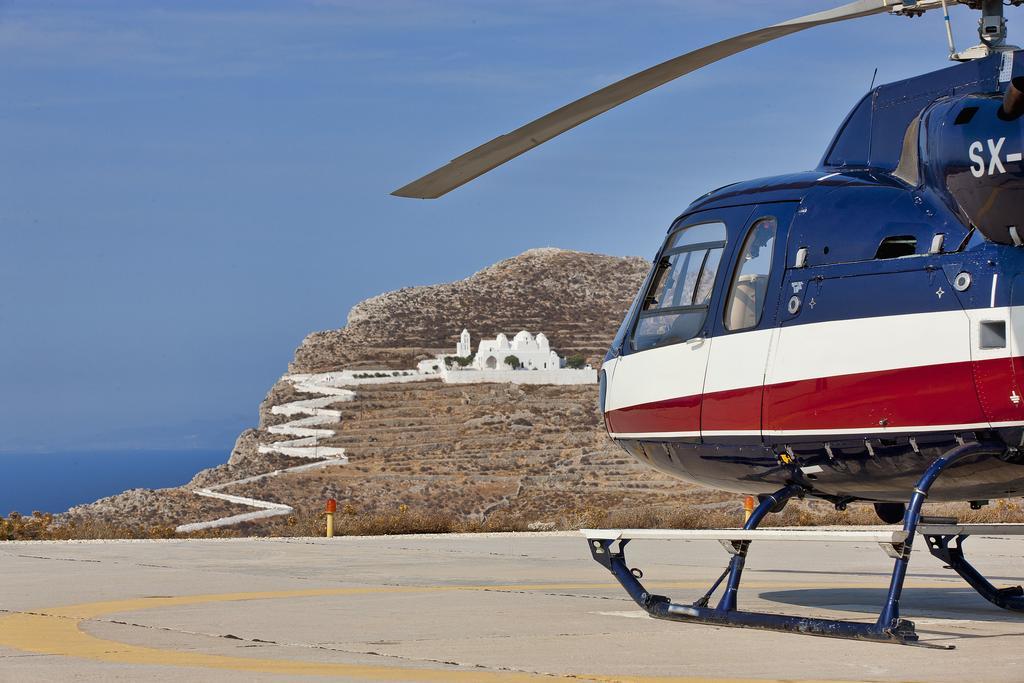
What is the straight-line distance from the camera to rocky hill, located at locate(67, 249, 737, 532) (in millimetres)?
95250

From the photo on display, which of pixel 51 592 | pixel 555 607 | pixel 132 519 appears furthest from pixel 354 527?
pixel 132 519

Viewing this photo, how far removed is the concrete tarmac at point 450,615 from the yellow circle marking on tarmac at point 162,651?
3cm

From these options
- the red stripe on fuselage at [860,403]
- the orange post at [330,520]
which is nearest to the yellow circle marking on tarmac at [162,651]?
the red stripe on fuselage at [860,403]

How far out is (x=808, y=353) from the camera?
10.5 meters

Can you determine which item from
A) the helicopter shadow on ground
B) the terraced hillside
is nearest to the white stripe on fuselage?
the helicopter shadow on ground

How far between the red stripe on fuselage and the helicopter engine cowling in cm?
96

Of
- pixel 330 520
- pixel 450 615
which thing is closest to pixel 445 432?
pixel 330 520

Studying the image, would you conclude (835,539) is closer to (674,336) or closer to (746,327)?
(746,327)

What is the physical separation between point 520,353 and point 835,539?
151 metres

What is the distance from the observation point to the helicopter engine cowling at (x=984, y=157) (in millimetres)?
8500

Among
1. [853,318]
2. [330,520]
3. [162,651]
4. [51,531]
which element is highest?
[853,318]

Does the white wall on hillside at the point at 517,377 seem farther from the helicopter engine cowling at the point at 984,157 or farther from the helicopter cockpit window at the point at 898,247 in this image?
the helicopter engine cowling at the point at 984,157

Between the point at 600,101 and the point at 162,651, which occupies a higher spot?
the point at 600,101

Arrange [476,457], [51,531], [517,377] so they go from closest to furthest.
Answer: [51,531] < [476,457] < [517,377]
